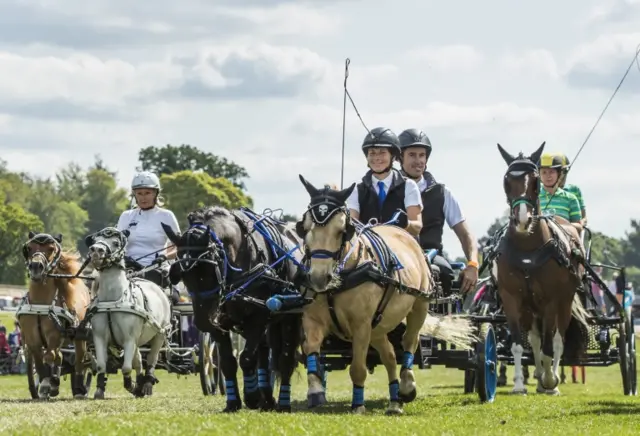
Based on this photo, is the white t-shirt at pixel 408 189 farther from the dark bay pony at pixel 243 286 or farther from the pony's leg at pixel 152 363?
the pony's leg at pixel 152 363

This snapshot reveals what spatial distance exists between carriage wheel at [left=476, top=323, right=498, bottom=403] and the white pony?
171 inches

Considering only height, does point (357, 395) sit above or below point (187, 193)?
below

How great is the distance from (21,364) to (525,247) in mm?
22306

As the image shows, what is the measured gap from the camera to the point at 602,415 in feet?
45.8

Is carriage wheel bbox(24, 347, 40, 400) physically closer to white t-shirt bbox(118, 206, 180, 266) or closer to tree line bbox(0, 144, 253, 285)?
white t-shirt bbox(118, 206, 180, 266)

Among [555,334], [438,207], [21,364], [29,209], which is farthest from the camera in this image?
[29,209]

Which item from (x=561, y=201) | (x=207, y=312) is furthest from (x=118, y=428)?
(x=561, y=201)

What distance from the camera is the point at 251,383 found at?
46.7 feet

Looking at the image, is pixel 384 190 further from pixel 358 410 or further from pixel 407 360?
Result: pixel 358 410

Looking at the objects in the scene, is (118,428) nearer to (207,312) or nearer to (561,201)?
(207,312)

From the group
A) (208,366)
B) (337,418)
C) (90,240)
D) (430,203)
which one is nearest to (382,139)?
(430,203)

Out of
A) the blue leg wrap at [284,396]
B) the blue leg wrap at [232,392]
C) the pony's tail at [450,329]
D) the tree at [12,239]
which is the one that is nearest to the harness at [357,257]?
the blue leg wrap at [284,396]

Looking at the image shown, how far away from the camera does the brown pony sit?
61.0ft

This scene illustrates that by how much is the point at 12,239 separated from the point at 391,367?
300 feet
